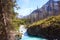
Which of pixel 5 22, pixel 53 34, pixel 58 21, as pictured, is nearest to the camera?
pixel 5 22

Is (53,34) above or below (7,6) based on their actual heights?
below

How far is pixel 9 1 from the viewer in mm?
5328

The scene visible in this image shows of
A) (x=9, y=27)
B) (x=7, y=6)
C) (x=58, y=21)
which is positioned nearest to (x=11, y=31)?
(x=9, y=27)

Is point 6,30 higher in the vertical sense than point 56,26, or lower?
higher

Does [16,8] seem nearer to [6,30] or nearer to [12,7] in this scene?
[12,7]

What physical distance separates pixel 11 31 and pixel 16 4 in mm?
935

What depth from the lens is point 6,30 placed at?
5250 mm

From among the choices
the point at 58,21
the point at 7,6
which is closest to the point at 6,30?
the point at 7,6

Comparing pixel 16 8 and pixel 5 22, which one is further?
pixel 16 8

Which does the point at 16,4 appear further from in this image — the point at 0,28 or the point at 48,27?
the point at 48,27

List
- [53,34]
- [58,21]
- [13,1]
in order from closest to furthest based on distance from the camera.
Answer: [13,1] < [53,34] < [58,21]

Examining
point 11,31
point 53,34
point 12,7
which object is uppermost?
point 12,7

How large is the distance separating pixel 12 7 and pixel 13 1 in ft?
0.66

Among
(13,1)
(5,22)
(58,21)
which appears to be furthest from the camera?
(58,21)
